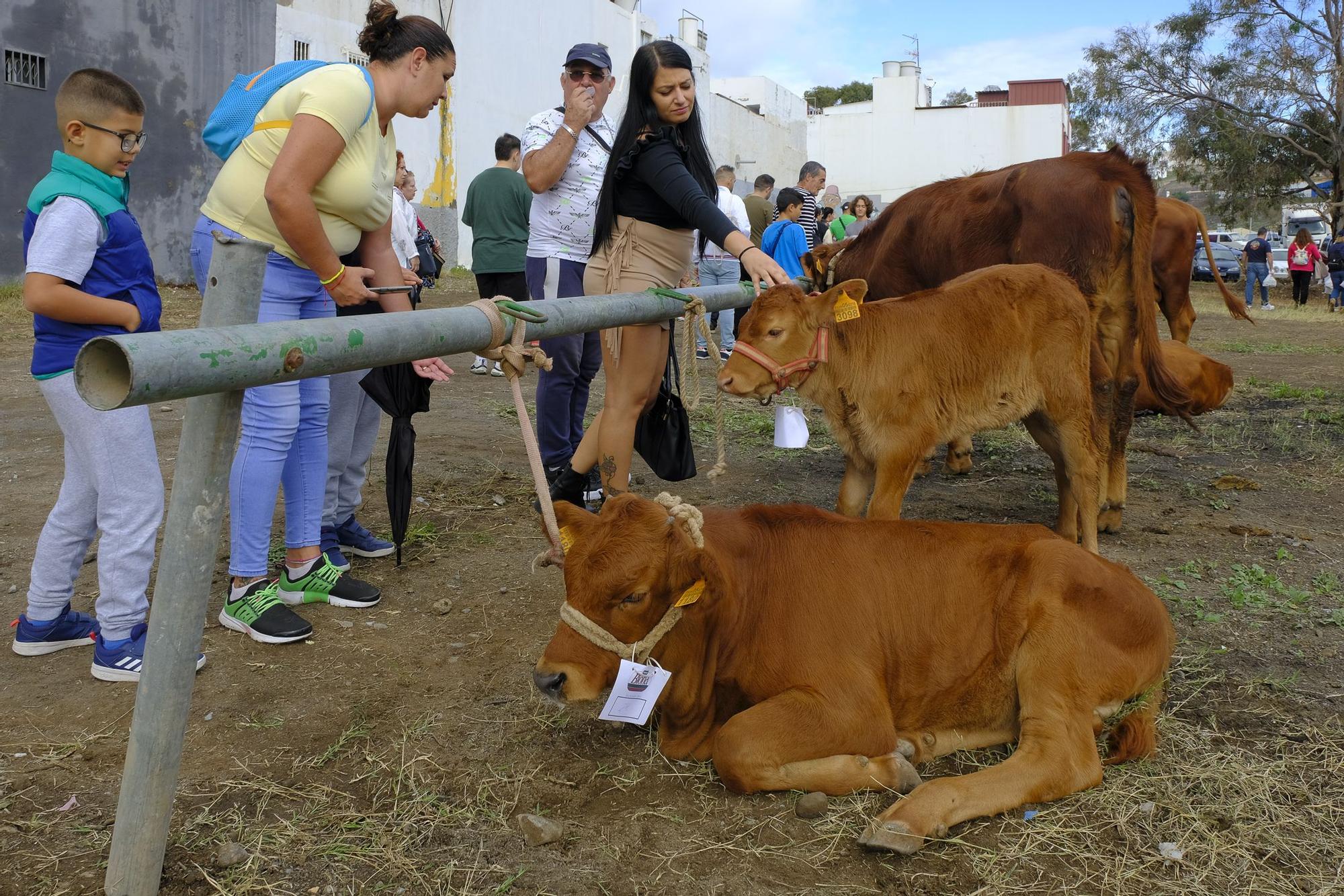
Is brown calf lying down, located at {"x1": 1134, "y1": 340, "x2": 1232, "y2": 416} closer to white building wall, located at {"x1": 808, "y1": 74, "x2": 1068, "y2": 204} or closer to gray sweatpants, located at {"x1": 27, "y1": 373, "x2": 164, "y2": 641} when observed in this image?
gray sweatpants, located at {"x1": 27, "y1": 373, "x2": 164, "y2": 641}

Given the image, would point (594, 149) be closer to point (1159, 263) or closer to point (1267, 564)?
point (1267, 564)

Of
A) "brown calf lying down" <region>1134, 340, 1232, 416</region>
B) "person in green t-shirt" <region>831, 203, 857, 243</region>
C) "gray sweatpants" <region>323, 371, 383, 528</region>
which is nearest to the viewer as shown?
Result: "gray sweatpants" <region>323, 371, 383, 528</region>

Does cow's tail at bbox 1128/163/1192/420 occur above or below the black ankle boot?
above

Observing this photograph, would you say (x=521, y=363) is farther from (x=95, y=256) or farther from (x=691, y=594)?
(x=95, y=256)

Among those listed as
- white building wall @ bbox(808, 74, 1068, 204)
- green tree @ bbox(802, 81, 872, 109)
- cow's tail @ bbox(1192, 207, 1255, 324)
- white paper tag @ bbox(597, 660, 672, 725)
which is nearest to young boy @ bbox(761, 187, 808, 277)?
cow's tail @ bbox(1192, 207, 1255, 324)

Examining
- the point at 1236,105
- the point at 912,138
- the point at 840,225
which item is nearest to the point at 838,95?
the point at 912,138

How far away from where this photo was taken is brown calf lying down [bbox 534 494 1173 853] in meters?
2.77

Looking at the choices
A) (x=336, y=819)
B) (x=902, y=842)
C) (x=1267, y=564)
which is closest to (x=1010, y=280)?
(x=1267, y=564)

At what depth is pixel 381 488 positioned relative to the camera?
5.99 metres

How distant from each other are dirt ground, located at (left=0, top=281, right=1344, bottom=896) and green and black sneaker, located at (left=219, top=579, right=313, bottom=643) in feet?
0.18

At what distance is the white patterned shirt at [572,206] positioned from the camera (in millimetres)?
5254

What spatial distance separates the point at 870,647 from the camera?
10.2 feet

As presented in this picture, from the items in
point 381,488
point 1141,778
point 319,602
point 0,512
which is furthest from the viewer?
point 381,488

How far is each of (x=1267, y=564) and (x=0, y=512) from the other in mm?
6023
